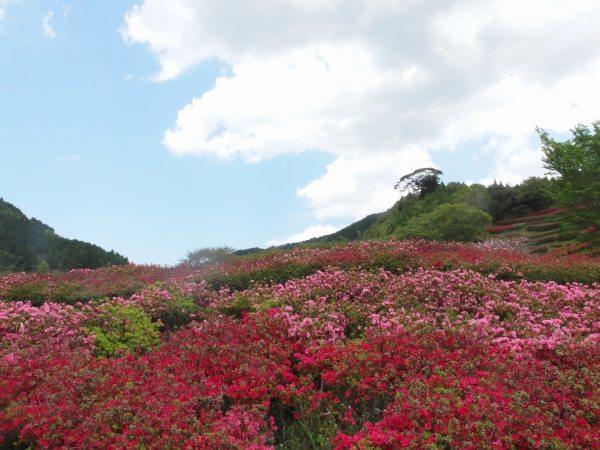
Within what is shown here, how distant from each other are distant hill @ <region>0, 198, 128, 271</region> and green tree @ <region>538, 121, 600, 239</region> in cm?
1879

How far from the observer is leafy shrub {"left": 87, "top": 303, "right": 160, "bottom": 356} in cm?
772

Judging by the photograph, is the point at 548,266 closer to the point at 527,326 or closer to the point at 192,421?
the point at 527,326

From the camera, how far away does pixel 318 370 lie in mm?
5973

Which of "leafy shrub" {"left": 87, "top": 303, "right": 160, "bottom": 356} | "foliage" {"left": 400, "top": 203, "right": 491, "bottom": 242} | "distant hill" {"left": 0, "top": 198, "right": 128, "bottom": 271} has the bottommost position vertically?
"leafy shrub" {"left": 87, "top": 303, "right": 160, "bottom": 356}

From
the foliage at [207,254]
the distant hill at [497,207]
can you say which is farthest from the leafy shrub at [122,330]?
the distant hill at [497,207]

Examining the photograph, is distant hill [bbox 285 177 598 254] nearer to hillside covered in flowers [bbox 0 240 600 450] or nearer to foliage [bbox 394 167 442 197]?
foliage [bbox 394 167 442 197]

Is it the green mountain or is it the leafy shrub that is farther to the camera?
the green mountain

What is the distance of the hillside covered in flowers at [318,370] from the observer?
429 cm

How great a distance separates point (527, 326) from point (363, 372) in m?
3.15

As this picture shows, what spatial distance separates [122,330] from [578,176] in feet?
66.2

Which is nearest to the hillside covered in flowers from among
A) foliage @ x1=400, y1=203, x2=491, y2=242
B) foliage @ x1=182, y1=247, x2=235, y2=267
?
foliage @ x1=182, y1=247, x2=235, y2=267

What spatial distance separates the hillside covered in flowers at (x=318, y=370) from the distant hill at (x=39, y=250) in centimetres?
1217

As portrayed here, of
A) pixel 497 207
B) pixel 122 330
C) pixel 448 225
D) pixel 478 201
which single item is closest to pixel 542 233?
pixel 478 201

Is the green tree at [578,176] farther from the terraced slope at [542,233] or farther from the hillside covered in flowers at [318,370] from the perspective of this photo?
the hillside covered in flowers at [318,370]
